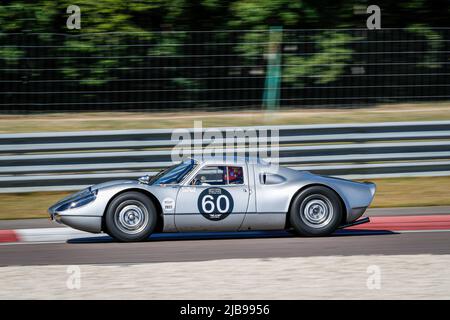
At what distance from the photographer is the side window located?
9641 mm

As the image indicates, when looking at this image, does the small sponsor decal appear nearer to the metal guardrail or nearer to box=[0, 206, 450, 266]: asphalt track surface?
box=[0, 206, 450, 266]: asphalt track surface

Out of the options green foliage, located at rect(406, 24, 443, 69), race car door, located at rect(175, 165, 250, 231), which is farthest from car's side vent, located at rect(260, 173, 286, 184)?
green foliage, located at rect(406, 24, 443, 69)

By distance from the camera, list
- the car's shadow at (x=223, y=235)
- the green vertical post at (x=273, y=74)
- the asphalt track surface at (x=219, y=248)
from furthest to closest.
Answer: the green vertical post at (x=273, y=74), the car's shadow at (x=223, y=235), the asphalt track surface at (x=219, y=248)

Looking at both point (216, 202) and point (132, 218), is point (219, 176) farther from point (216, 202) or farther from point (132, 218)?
point (132, 218)

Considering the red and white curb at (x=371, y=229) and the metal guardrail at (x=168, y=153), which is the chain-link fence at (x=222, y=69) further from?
the red and white curb at (x=371, y=229)

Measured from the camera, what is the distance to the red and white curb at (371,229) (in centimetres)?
1015

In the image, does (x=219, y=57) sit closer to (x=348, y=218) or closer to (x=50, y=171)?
(x=50, y=171)

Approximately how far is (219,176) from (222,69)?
403 centimetres

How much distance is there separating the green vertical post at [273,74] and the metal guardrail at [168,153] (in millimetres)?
759

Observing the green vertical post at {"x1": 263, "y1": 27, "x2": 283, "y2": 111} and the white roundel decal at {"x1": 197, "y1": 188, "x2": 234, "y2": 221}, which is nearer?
the white roundel decal at {"x1": 197, "y1": 188, "x2": 234, "y2": 221}

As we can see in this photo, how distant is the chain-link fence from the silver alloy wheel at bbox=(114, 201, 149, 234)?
421 cm

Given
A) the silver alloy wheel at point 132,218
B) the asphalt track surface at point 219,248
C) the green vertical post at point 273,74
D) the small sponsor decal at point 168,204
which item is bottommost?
the asphalt track surface at point 219,248

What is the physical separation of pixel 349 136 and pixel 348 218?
11.8 feet

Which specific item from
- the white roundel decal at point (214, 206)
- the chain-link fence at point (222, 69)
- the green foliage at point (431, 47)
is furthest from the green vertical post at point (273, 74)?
the white roundel decal at point (214, 206)
